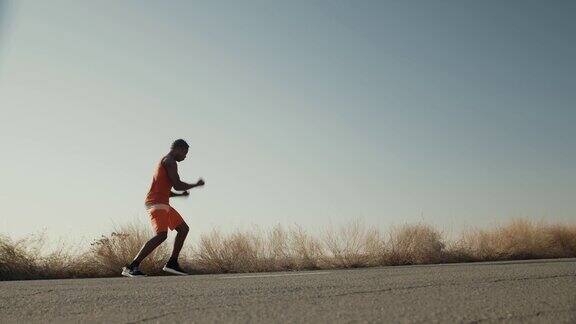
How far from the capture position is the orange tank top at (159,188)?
7.81 metres

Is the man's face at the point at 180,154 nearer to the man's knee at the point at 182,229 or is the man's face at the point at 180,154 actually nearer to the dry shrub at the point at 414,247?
the man's knee at the point at 182,229

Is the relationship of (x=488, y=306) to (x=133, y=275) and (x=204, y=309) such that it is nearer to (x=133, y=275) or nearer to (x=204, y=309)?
(x=204, y=309)

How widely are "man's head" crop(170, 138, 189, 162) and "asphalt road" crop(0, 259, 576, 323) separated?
2.93 meters

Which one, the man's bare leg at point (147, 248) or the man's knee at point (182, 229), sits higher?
the man's knee at point (182, 229)

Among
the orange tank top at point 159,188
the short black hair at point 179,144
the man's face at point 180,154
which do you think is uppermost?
the short black hair at point 179,144

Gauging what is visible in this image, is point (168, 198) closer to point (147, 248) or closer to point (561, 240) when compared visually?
point (147, 248)

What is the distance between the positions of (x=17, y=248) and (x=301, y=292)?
7.20 m

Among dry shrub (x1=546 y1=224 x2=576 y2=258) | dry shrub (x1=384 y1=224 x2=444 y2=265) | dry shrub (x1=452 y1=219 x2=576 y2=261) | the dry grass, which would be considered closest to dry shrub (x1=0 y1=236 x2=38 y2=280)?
the dry grass

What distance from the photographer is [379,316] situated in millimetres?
3031

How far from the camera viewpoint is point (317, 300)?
3.76 meters

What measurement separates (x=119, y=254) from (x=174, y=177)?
3.13 meters

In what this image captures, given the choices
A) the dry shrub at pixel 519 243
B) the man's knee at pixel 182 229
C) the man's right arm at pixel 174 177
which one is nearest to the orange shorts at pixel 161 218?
the man's knee at pixel 182 229

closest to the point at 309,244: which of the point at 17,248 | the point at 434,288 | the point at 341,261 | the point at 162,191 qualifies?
the point at 341,261

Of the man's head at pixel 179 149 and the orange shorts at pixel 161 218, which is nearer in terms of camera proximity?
the orange shorts at pixel 161 218
